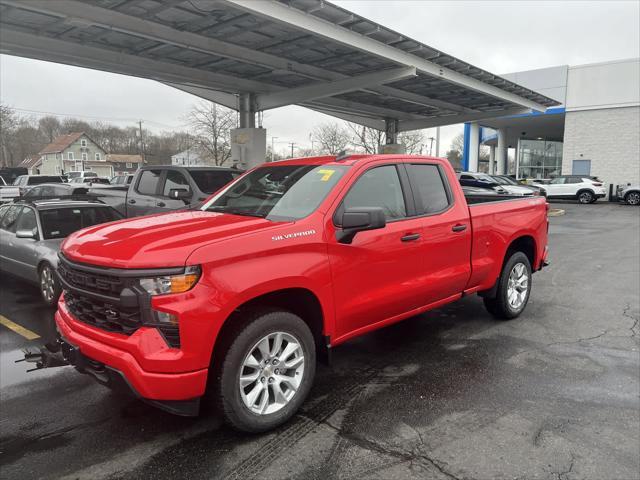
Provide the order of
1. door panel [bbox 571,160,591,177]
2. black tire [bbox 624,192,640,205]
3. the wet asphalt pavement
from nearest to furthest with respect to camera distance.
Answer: the wet asphalt pavement → black tire [bbox 624,192,640,205] → door panel [bbox 571,160,591,177]

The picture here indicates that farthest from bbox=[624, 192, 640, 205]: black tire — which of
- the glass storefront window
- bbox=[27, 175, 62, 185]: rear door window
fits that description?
bbox=[27, 175, 62, 185]: rear door window

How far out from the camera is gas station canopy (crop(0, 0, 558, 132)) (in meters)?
11.6

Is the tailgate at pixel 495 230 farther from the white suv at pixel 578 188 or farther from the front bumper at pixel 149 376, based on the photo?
the white suv at pixel 578 188

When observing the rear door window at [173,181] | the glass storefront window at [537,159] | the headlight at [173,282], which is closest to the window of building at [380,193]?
the headlight at [173,282]

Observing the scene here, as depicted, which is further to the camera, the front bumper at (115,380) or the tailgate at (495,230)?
the tailgate at (495,230)

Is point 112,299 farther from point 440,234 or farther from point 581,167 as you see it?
point 581,167

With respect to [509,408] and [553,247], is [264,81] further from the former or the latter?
[509,408]

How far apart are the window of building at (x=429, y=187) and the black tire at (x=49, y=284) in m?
4.66

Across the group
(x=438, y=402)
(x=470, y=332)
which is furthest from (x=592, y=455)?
(x=470, y=332)

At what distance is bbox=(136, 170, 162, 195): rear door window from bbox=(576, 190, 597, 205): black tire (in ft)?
85.9

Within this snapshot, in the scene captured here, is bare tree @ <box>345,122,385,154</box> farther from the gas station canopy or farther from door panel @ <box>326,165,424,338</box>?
door panel @ <box>326,165,424,338</box>

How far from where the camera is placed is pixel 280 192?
3.97 meters

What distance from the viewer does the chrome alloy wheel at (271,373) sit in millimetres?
3167

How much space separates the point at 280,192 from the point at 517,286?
11.3 ft
